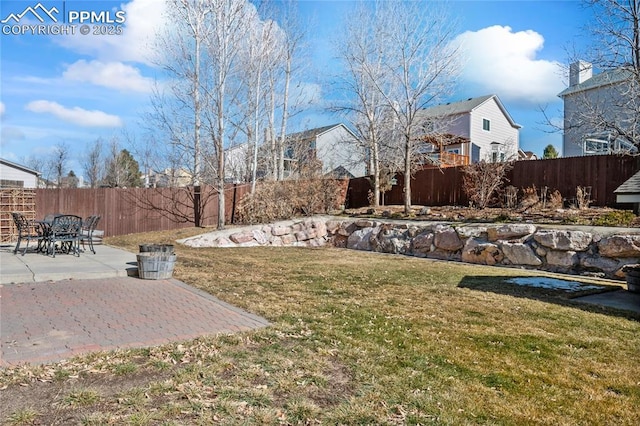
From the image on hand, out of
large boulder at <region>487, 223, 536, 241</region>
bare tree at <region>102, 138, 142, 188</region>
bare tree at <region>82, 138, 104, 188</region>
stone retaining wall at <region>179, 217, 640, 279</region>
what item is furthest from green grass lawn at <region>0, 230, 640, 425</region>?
bare tree at <region>82, 138, 104, 188</region>

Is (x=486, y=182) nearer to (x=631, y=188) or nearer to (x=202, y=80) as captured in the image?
(x=631, y=188)

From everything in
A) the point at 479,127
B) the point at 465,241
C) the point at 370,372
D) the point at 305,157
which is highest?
the point at 479,127

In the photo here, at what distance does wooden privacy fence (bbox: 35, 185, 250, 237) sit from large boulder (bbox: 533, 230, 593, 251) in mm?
10529

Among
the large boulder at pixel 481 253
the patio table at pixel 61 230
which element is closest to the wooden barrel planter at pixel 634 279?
the large boulder at pixel 481 253

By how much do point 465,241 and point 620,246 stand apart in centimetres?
340

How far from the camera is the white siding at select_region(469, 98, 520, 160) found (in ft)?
89.8

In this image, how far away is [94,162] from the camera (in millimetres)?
35875

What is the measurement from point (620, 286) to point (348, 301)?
4.96 meters

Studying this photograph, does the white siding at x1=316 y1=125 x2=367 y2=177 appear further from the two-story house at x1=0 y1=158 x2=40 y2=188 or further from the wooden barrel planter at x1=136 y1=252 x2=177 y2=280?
the two-story house at x1=0 y1=158 x2=40 y2=188

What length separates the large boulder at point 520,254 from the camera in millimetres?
9570

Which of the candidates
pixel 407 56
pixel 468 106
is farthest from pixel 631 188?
pixel 468 106

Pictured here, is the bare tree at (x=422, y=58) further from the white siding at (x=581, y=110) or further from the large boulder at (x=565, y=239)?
the large boulder at (x=565, y=239)

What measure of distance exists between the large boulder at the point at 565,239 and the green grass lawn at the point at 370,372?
3.85 m

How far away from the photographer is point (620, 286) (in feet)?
23.2
